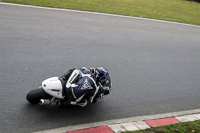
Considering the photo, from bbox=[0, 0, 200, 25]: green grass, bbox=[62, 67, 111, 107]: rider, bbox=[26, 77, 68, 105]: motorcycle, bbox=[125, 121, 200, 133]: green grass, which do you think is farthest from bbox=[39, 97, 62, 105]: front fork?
bbox=[0, 0, 200, 25]: green grass

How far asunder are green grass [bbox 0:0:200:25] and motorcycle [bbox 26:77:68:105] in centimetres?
862

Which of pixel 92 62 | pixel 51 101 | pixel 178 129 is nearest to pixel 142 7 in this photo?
pixel 92 62

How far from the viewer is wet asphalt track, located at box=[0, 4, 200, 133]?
16.8 feet

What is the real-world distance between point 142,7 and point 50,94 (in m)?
A: 14.3

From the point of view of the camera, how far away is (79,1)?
1520 centimetres

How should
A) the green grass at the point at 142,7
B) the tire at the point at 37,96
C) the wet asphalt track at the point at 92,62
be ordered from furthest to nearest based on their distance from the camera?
the green grass at the point at 142,7
the wet asphalt track at the point at 92,62
the tire at the point at 37,96

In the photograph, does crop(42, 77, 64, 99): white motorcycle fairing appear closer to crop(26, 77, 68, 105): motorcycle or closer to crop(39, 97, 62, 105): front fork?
crop(26, 77, 68, 105): motorcycle

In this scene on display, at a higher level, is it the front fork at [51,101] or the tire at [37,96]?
the tire at [37,96]

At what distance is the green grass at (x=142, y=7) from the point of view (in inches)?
536

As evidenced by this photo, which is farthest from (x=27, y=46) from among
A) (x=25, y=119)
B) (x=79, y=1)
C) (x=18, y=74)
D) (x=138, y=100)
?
(x=79, y=1)

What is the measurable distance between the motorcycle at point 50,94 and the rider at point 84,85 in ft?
0.43

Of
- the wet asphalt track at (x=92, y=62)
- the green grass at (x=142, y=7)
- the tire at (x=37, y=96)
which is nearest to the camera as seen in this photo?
the tire at (x=37, y=96)

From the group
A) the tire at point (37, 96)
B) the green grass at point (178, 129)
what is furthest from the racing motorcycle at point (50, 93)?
the green grass at point (178, 129)

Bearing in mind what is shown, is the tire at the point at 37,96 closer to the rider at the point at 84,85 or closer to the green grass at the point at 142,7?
the rider at the point at 84,85
